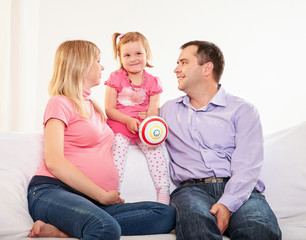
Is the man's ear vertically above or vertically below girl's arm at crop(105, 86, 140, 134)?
above

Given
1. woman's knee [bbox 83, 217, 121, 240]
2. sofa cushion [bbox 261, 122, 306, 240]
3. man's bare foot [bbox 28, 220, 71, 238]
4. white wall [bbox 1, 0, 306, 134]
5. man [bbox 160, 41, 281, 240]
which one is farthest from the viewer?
white wall [bbox 1, 0, 306, 134]

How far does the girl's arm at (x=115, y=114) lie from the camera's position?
2.37m

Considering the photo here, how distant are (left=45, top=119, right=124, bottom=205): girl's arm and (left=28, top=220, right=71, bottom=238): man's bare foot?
215 millimetres

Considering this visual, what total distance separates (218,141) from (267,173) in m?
0.37

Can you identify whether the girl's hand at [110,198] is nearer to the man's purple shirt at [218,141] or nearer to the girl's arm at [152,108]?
the man's purple shirt at [218,141]

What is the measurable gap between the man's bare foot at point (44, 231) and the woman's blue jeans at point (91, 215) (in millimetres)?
23

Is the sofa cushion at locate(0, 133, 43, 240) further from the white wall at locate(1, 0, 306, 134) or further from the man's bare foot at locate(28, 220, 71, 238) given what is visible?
the white wall at locate(1, 0, 306, 134)

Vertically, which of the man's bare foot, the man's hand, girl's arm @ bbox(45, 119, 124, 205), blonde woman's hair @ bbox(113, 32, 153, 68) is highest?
blonde woman's hair @ bbox(113, 32, 153, 68)

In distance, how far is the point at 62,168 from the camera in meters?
1.87

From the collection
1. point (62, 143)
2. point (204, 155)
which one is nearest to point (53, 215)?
point (62, 143)

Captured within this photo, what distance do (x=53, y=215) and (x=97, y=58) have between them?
90 cm

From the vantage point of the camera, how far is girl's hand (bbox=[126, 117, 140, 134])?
2352mm

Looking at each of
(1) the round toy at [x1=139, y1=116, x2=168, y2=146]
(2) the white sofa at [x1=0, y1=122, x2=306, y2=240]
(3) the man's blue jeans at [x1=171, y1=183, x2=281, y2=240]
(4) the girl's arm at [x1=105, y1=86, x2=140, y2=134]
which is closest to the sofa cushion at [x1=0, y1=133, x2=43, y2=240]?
(2) the white sofa at [x1=0, y1=122, x2=306, y2=240]

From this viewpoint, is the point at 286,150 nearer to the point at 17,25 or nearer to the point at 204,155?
the point at 204,155
